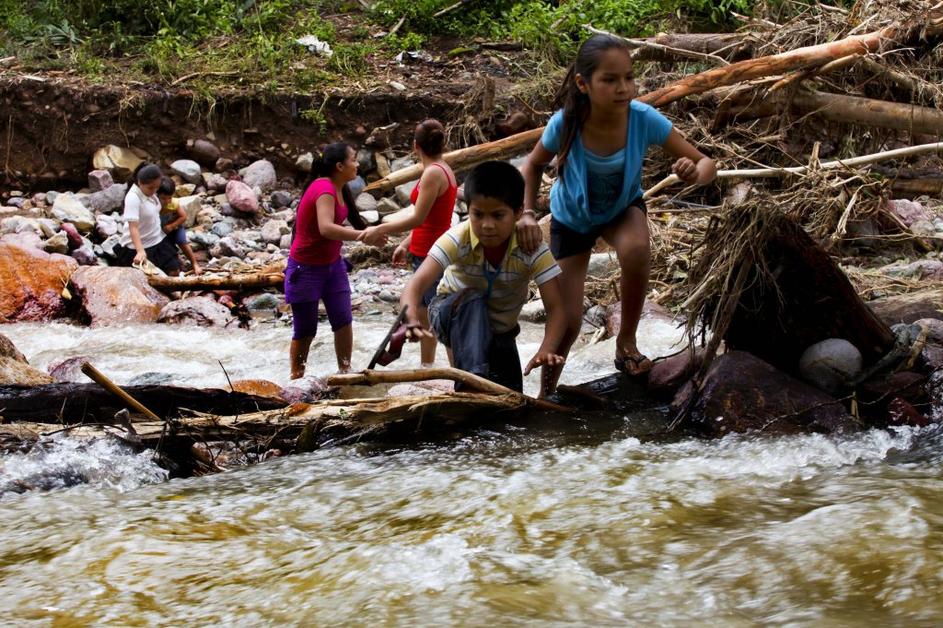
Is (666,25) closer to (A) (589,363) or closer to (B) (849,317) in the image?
(A) (589,363)

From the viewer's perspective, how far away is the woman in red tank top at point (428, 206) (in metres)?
5.55

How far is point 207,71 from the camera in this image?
12.3m

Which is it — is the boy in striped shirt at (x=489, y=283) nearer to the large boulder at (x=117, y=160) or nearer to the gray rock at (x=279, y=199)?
the gray rock at (x=279, y=199)

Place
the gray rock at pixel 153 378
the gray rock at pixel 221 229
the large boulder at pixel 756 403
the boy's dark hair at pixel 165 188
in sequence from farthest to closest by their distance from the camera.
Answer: the gray rock at pixel 221 229 → the boy's dark hair at pixel 165 188 → the gray rock at pixel 153 378 → the large boulder at pixel 756 403

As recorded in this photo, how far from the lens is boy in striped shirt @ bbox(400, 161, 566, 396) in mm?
4172

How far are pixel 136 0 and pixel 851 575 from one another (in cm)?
1276

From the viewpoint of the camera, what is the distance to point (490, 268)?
441 centimetres

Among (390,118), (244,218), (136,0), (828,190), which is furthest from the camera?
(136,0)

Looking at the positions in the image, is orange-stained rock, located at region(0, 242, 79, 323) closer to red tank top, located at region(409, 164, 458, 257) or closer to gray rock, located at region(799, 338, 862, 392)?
red tank top, located at region(409, 164, 458, 257)

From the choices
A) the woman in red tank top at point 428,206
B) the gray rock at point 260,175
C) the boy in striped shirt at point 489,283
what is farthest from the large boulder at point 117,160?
the boy in striped shirt at point 489,283

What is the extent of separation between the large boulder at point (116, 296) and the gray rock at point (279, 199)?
3.04m

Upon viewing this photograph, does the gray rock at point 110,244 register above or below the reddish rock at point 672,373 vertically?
above

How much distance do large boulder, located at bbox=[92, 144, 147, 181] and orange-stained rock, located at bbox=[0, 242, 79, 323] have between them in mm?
2906

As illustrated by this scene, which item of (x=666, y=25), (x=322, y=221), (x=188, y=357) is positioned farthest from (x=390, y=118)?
(x=322, y=221)
